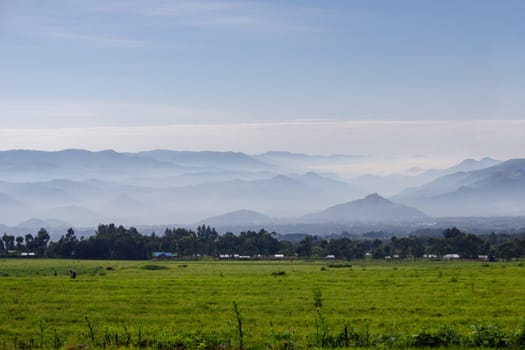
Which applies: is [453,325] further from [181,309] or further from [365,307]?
[181,309]

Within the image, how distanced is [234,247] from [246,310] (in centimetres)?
8726

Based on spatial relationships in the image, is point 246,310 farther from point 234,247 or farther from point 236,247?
point 234,247

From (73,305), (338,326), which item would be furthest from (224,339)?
(73,305)

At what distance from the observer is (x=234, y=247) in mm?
111562

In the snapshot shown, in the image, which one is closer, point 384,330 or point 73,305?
point 384,330

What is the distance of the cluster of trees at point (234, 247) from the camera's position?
332 ft

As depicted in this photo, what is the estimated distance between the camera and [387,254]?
10762 centimetres

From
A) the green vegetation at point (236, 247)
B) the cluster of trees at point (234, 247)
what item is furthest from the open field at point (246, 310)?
the green vegetation at point (236, 247)

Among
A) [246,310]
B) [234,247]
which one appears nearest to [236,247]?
[234,247]

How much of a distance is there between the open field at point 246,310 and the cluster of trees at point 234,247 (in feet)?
226

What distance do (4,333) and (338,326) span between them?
1036 centimetres

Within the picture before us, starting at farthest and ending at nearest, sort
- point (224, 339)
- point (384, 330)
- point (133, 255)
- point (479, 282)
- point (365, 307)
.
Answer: point (133, 255) < point (479, 282) < point (365, 307) < point (384, 330) < point (224, 339)

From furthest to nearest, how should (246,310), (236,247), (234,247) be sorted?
(234,247)
(236,247)
(246,310)

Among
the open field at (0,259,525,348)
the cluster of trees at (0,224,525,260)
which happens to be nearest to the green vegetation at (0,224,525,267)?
the cluster of trees at (0,224,525,260)
